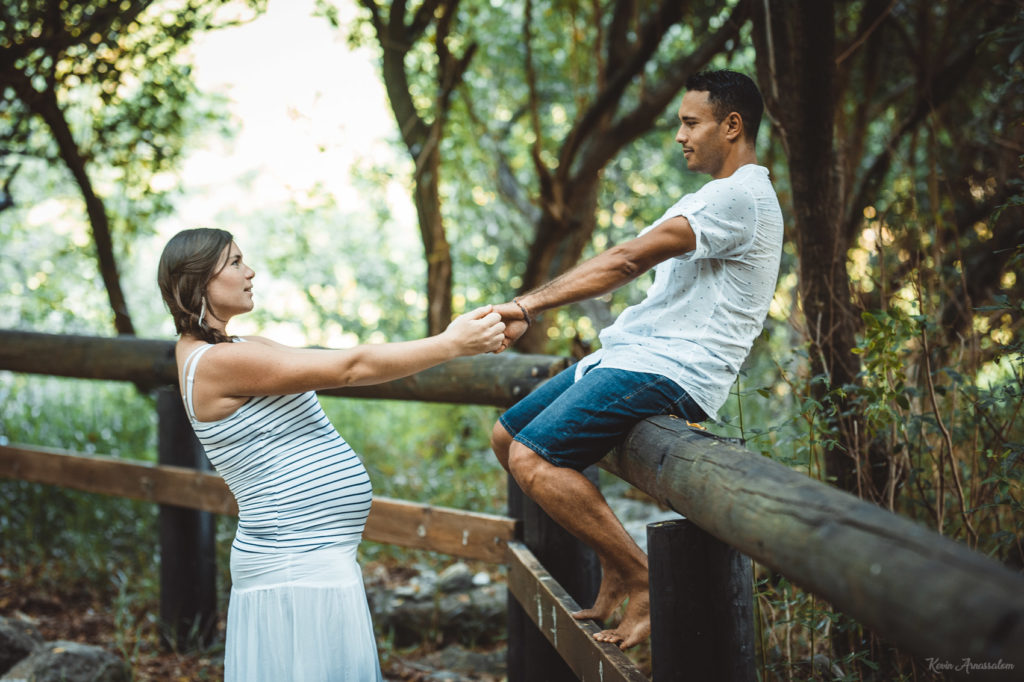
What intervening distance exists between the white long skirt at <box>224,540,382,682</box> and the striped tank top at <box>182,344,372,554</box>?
0.05 metres

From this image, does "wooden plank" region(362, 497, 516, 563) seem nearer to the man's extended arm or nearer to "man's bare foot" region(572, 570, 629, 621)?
"man's bare foot" region(572, 570, 629, 621)

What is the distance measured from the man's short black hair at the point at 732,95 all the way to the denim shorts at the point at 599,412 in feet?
2.86

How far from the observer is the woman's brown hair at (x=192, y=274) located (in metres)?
2.12

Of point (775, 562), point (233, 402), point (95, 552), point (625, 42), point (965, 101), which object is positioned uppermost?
point (625, 42)

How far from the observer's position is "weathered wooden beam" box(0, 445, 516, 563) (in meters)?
3.36

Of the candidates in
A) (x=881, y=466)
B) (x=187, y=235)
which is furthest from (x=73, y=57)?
(x=881, y=466)

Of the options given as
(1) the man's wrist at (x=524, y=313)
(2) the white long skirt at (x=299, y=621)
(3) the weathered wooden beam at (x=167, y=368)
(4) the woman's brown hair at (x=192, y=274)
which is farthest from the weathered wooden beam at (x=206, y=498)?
(4) the woman's brown hair at (x=192, y=274)

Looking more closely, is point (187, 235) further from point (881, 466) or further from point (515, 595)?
point (881, 466)

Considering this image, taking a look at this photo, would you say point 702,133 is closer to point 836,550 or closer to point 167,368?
point 836,550

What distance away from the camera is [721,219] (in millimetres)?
2268

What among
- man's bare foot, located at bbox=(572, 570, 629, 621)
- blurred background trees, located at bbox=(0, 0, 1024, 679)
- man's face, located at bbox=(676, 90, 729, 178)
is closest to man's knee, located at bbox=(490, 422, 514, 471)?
man's bare foot, located at bbox=(572, 570, 629, 621)

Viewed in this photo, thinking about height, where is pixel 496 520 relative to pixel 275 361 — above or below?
below

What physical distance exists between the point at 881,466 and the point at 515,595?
4.86 feet

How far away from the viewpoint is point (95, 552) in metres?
5.14
